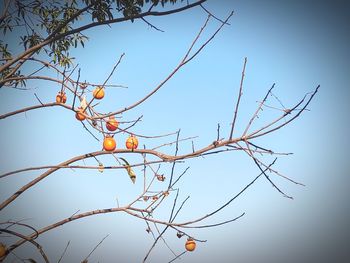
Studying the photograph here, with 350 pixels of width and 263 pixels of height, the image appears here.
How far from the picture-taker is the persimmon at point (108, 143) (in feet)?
5.26

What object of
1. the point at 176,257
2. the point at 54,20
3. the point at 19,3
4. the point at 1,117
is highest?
the point at 54,20

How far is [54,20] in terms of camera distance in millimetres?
3070

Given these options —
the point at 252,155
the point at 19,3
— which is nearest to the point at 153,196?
the point at 252,155

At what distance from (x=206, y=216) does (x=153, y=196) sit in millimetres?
466

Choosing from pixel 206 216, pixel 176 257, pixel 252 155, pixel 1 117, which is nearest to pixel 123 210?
pixel 176 257

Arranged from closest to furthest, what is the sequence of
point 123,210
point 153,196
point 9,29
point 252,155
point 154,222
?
1. point 252,155
2. point 154,222
3. point 123,210
4. point 153,196
5. point 9,29

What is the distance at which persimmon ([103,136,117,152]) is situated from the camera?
1.60m

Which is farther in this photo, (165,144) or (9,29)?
(9,29)

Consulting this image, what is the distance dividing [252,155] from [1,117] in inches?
60.2

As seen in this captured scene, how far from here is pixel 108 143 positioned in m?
1.62

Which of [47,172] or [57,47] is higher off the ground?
[57,47]

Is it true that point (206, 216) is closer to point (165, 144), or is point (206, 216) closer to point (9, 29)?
point (165, 144)

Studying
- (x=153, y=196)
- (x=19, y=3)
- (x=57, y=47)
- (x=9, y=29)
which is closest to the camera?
(x=153, y=196)

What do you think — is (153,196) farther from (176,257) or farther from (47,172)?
(47,172)
